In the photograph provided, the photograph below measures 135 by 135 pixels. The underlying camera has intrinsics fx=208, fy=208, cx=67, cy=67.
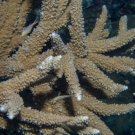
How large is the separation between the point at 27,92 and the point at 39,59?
0.51 metres

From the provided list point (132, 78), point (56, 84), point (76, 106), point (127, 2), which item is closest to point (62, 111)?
point (76, 106)

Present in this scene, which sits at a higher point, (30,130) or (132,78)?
(30,130)

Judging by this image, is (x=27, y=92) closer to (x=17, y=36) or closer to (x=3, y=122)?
(x=3, y=122)

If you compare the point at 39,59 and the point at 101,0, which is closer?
the point at 39,59

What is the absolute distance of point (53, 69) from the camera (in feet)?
6.76

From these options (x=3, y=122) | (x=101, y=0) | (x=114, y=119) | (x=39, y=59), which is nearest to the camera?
(x=3, y=122)

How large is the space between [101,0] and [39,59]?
2.11m

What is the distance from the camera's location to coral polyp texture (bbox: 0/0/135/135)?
2027 millimetres

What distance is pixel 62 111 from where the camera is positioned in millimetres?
2682

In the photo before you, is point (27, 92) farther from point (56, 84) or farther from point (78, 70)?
point (78, 70)

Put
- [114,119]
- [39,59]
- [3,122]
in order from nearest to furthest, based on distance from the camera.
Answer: [3,122], [39,59], [114,119]

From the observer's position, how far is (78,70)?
2.66 meters

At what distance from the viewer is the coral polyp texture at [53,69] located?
6.65 feet

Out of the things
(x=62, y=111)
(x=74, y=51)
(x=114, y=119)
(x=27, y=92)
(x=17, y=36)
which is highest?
(x=17, y=36)
